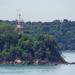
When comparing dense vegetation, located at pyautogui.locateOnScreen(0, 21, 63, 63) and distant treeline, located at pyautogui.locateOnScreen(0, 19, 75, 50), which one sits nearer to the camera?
dense vegetation, located at pyautogui.locateOnScreen(0, 21, 63, 63)

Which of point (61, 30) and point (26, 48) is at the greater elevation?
point (26, 48)

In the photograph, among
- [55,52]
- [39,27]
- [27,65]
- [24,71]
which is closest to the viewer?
[24,71]

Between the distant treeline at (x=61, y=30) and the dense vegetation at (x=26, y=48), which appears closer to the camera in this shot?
the dense vegetation at (x=26, y=48)

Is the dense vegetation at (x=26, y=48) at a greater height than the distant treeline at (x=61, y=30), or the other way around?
the dense vegetation at (x=26, y=48)

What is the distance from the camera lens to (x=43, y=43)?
10450cm

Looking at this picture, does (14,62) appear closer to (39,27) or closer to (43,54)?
(43,54)

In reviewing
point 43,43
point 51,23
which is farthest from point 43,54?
point 51,23

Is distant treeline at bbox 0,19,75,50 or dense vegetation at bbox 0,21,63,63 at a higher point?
dense vegetation at bbox 0,21,63,63

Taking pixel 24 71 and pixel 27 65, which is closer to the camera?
pixel 24 71

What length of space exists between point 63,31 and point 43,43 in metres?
84.4

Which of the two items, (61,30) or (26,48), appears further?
(61,30)

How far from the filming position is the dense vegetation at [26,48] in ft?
336

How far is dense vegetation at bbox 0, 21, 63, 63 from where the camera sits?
102 metres

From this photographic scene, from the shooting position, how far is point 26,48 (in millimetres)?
104562
